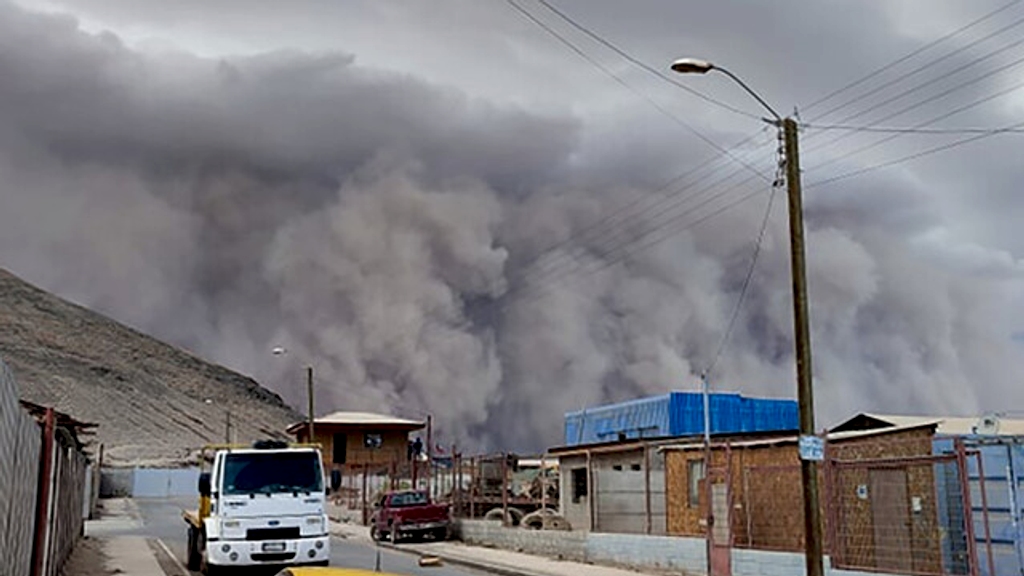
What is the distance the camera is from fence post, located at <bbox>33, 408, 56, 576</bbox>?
13.6m

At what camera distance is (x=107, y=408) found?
13475 cm

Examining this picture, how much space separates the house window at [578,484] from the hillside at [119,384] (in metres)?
73.6

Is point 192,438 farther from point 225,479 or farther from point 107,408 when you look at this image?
point 225,479

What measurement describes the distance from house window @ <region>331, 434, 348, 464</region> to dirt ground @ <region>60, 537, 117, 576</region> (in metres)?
59.2

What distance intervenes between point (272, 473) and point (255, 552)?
5.26 feet

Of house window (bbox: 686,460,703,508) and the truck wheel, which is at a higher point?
house window (bbox: 686,460,703,508)

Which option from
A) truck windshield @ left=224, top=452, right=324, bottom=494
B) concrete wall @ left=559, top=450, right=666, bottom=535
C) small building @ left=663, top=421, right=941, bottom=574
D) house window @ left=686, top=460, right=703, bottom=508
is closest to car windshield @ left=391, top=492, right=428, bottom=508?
concrete wall @ left=559, top=450, right=666, bottom=535

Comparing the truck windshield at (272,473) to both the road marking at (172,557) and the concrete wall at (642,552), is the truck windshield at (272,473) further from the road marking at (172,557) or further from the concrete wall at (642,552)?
the concrete wall at (642,552)

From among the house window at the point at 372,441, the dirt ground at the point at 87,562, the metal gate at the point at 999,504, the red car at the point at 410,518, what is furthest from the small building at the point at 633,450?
the house window at the point at 372,441

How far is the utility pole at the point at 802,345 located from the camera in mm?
17125

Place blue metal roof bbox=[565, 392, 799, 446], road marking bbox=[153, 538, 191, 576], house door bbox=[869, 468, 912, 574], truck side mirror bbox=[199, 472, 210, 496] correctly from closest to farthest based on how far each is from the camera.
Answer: house door bbox=[869, 468, 912, 574], truck side mirror bbox=[199, 472, 210, 496], road marking bbox=[153, 538, 191, 576], blue metal roof bbox=[565, 392, 799, 446]

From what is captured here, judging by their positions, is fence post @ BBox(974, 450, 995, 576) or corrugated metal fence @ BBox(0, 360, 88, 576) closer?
corrugated metal fence @ BBox(0, 360, 88, 576)

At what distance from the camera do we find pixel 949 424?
25.6 m

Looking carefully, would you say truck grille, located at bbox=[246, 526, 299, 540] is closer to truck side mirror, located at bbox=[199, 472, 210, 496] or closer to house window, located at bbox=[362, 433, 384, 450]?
truck side mirror, located at bbox=[199, 472, 210, 496]
